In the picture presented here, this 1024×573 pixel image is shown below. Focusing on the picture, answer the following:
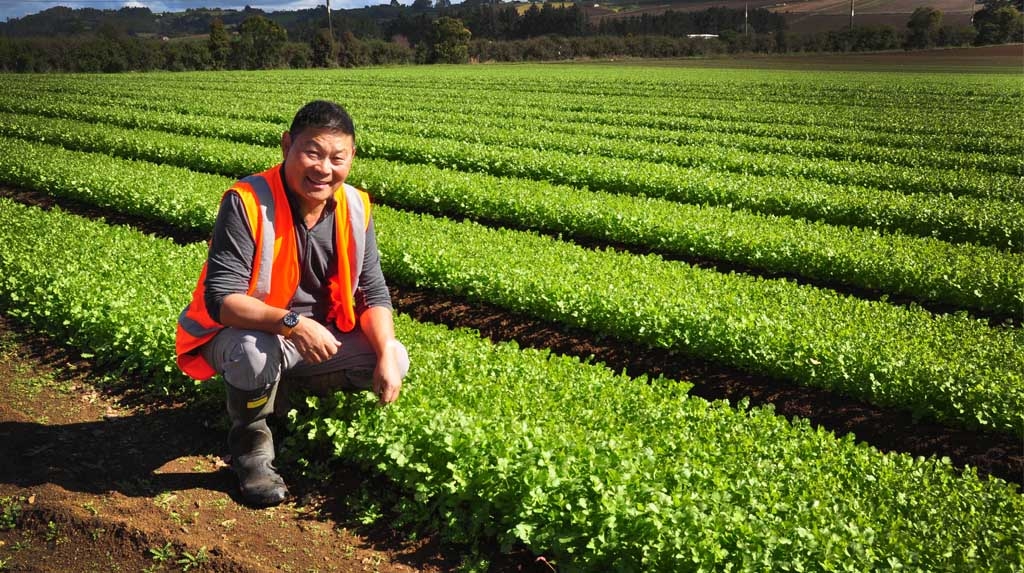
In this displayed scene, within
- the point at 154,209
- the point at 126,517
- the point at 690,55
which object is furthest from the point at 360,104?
the point at 690,55

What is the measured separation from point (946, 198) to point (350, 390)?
12242 mm

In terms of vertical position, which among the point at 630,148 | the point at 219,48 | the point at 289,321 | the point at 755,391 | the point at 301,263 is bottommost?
the point at 755,391

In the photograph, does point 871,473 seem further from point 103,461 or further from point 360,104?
point 360,104

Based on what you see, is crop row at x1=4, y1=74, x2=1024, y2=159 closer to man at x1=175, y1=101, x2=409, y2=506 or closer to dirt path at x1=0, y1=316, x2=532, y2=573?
man at x1=175, y1=101, x2=409, y2=506

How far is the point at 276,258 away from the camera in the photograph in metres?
4.47

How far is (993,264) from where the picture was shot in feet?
30.2

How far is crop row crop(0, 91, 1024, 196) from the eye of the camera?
15.5 metres

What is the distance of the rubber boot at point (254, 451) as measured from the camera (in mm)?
4656

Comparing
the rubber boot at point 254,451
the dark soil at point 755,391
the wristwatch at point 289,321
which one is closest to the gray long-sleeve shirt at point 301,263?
the wristwatch at point 289,321

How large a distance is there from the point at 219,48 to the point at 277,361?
7326 cm

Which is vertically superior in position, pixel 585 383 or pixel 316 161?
pixel 316 161

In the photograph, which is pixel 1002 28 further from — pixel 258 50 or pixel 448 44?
pixel 258 50

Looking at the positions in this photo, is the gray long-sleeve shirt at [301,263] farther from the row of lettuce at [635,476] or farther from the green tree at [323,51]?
the green tree at [323,51]

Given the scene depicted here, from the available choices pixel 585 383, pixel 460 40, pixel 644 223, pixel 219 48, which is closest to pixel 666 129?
pixel 644 223
